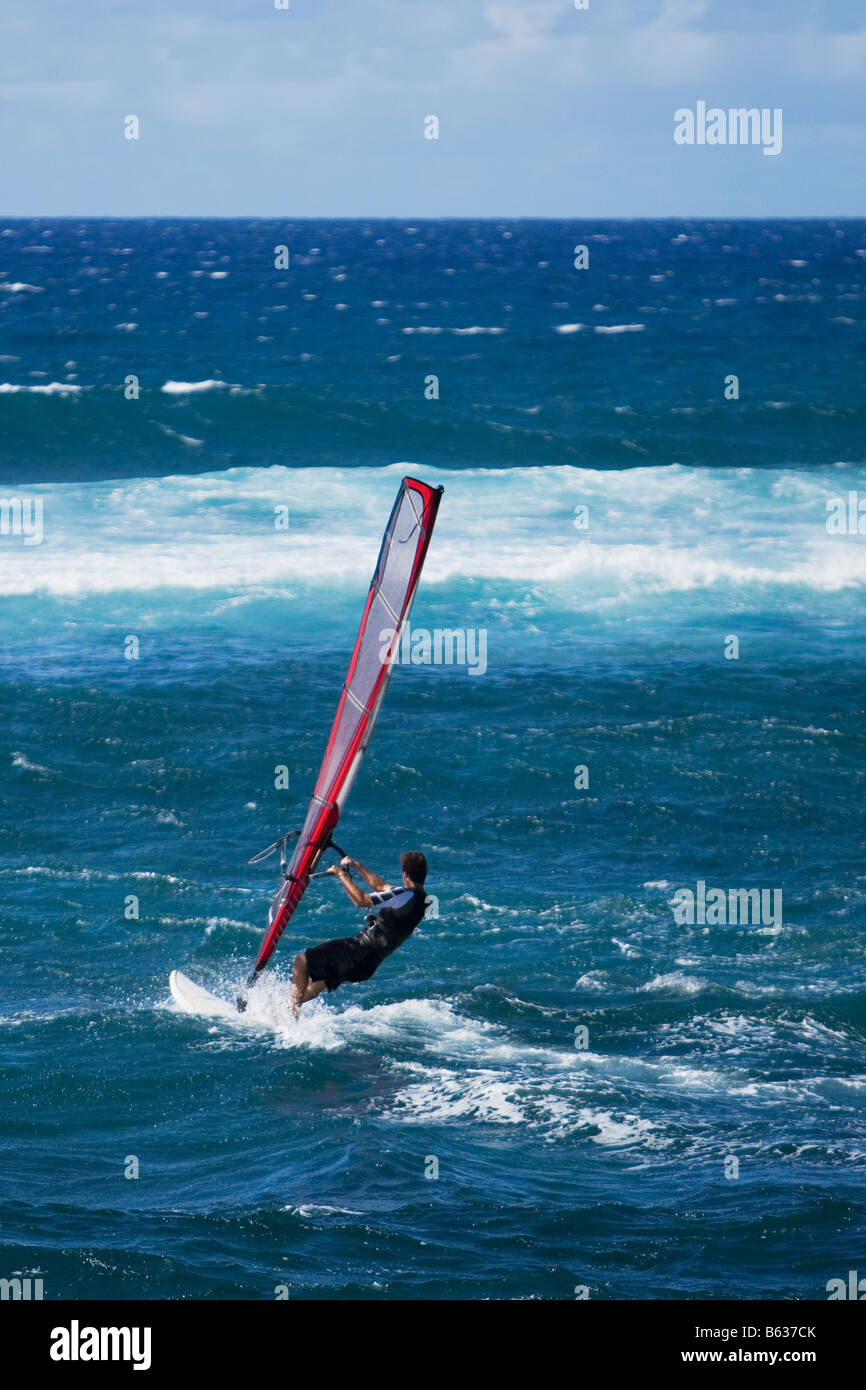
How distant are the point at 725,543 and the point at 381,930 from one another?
19533mm

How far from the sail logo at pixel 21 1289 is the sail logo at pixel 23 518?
68.6 feet

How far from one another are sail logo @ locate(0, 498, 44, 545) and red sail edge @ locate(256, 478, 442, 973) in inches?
757

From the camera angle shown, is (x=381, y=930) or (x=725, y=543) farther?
(x=725, y=543)

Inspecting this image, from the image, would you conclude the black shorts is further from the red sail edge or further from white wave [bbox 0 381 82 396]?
white wave [bbox 0 381 82 396]

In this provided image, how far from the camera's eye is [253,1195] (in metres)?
9.53

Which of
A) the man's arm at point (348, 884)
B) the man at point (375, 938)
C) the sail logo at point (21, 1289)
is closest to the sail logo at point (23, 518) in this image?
the man at point (375, 938)

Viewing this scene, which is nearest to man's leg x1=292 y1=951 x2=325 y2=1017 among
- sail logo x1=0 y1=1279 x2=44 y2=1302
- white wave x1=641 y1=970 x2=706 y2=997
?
sail logo x1=0 y1=1279 x2=44 y2=1302

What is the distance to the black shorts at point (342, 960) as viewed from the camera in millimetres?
10578

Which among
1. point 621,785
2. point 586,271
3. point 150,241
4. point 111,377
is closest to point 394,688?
point 621,785

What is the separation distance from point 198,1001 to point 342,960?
2.18 meters

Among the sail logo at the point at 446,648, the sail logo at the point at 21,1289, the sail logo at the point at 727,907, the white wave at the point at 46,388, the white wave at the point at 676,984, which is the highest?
the white wave at the point at 46,388

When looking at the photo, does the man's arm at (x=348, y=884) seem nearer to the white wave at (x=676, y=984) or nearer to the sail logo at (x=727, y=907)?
the white wave at (x=676, y=984)

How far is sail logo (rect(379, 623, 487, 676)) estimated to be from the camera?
21603mm
